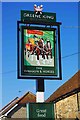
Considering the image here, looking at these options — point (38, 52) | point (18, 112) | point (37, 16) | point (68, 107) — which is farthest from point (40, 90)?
point (18, 112)

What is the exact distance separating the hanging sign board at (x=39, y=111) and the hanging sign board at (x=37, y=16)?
7.04 metres

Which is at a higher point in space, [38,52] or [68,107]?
[38,52]

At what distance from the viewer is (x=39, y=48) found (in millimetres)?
26219

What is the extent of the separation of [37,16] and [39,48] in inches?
105

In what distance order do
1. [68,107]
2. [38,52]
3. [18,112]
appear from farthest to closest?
[18,112] → [68,107] → [38,52]

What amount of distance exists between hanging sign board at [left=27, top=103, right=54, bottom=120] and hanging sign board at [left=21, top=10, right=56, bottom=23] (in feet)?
23.1

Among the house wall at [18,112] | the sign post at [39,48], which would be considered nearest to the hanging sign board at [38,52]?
the sign post at [39,48]

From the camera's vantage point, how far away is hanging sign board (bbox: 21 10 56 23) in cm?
2657

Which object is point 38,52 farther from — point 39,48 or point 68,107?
point 68,107

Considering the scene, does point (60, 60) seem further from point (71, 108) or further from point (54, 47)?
point (71, 108)

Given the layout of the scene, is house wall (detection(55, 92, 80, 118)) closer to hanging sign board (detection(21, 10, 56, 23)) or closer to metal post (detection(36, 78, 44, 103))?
metal post (detection(36, 78, 44, 103))

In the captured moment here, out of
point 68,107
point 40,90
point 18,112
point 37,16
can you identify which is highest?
point 37,16

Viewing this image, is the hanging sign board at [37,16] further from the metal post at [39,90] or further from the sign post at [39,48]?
the metal post at [39,90]

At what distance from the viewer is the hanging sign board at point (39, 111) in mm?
Answer: 23250
